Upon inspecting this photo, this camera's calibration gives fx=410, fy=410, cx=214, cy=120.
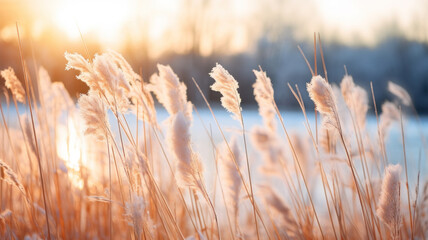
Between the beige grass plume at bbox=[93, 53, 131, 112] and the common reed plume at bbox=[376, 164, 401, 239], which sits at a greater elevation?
the beige grass plume at bbox=[93, 53, 131, 112]

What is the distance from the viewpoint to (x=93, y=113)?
3.26 ft

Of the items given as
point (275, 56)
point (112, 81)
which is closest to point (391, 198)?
point (112, 81)

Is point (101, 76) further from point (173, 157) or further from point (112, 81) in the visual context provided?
point (173, 157)

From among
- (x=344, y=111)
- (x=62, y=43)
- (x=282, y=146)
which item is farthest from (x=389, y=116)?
(x=62, y=43)

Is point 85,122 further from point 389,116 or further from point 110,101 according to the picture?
point 389,116

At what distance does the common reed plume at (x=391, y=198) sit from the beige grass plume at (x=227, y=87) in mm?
425

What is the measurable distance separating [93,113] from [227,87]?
0.36m

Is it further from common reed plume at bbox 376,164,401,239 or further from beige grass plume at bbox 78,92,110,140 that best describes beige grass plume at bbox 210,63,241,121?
common reed plume at bbox 376,164,401,239

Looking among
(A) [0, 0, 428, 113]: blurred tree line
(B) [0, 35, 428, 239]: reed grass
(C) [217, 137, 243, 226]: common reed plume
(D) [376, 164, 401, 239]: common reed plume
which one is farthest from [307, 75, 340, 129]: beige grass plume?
(A) [0, 0, 428, 113]: blurred tree line

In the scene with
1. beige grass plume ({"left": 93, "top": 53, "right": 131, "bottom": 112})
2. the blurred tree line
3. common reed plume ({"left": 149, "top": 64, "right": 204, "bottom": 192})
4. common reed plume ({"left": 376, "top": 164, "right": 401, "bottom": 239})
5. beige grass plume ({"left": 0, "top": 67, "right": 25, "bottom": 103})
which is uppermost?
the blurred tree line

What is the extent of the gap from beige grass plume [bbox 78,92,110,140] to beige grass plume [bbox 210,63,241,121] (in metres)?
0.30

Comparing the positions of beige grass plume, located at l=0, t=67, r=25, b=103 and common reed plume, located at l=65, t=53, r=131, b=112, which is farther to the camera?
beige grass plume, located at l=0, t=67, r=25, b=103

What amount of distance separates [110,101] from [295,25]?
1403 cm

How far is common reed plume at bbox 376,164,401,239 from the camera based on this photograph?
97cm
